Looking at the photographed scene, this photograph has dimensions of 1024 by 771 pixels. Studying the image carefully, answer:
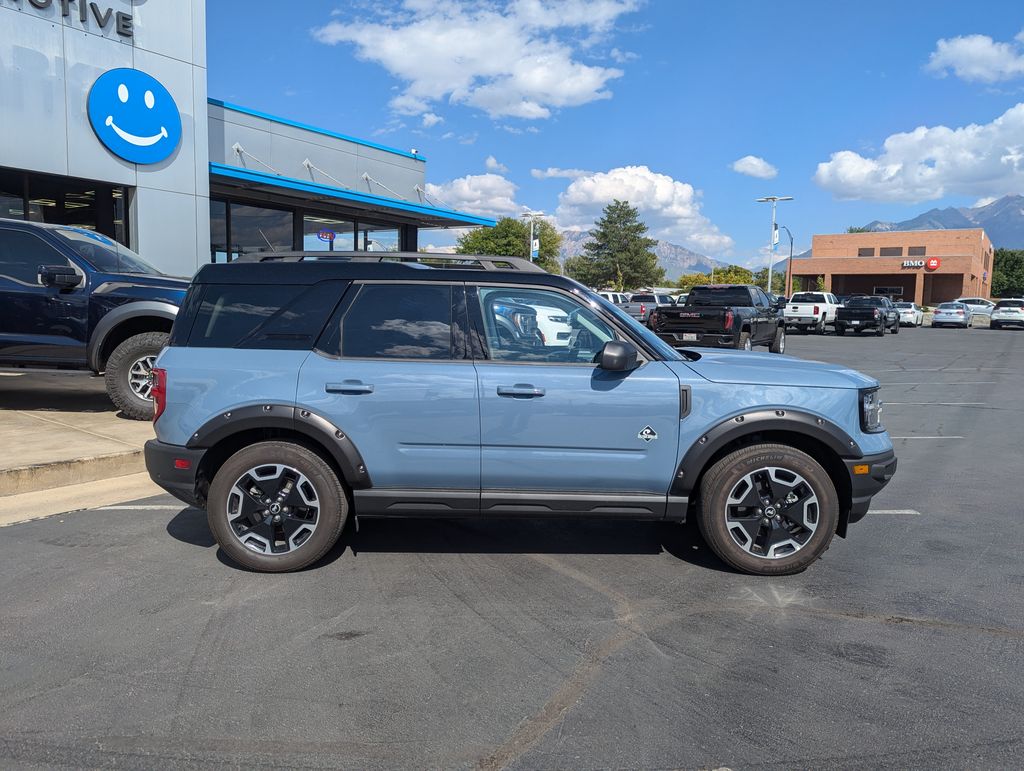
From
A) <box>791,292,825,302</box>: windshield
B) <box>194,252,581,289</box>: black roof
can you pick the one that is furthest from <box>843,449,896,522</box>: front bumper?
<box>791,292,825,302</box>: windshield

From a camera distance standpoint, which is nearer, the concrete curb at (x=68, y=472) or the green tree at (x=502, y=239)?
the concrete curb at (x=68, y=472)

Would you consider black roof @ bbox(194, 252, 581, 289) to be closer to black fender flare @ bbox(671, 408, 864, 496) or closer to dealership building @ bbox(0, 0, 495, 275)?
black fender flare @ bbox(671, 408, 864, 496)

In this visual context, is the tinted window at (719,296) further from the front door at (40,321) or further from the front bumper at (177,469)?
the front bumper at (177,469)

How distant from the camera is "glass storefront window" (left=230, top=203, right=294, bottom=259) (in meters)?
19.8

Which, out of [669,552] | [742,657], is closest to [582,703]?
[742,657]

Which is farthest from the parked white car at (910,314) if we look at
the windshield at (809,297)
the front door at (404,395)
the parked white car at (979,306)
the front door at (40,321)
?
the front door at (404,395)

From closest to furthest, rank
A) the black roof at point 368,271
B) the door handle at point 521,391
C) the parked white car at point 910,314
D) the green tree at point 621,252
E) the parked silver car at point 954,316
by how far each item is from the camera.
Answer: the door handle at point 521,391
the black roof at point 368,271
the parked silver car at point 954,316
the parked white car at point 910,314
the green tree at point 621,252

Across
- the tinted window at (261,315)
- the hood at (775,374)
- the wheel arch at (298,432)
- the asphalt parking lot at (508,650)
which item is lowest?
the asphalt parking lot at (508,650)

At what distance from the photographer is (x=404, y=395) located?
446 cm

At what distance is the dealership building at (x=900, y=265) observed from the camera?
228 feet

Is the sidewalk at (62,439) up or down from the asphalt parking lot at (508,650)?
up

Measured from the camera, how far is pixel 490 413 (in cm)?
445

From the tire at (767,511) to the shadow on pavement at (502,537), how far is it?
0.29 meters

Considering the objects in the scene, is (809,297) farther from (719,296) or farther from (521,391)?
(521,391)
